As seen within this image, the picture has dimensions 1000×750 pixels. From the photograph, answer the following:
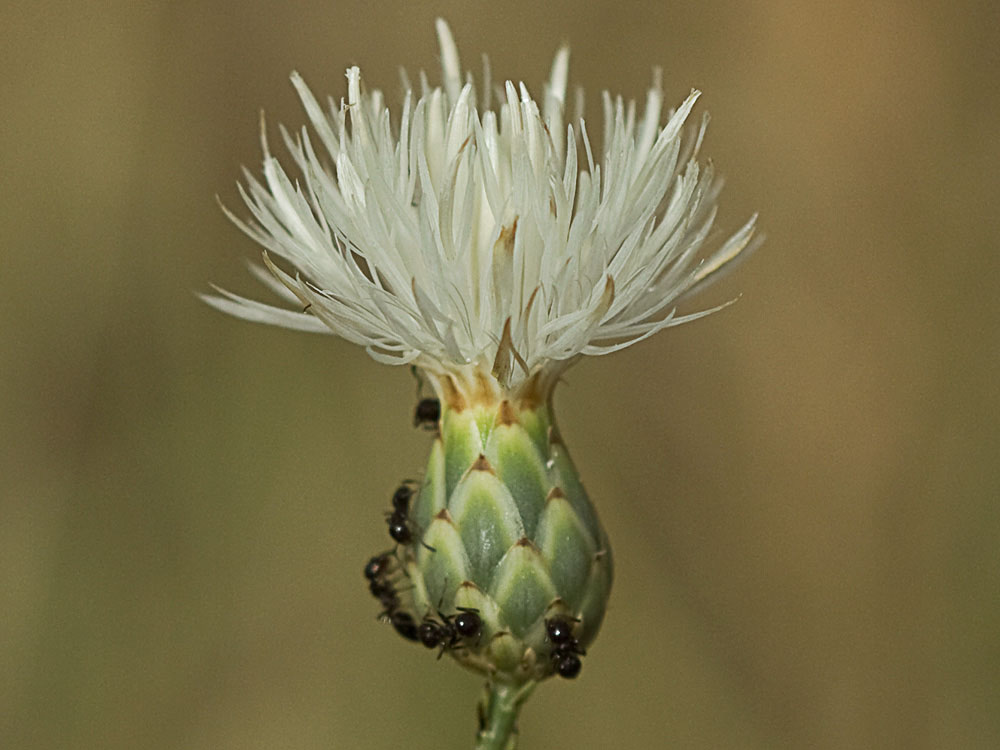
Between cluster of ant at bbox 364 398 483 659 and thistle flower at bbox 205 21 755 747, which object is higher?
thistle flower at bbox 205 21 755 747

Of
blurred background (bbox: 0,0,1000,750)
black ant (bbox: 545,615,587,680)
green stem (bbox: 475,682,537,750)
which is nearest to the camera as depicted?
black ant (bbox: 545,615,587,680)

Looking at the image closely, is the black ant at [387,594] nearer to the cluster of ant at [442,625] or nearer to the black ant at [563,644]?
the cluster of ant at [442,625]

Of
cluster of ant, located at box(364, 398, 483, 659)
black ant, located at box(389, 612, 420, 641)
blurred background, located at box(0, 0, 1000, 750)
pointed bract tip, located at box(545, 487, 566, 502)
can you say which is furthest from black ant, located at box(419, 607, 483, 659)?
blurred background, located at box(0, 0, 1000, 750)

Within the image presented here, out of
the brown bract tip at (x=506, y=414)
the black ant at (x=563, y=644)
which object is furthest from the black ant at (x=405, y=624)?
the brown bract tip at (x=506, y=414)

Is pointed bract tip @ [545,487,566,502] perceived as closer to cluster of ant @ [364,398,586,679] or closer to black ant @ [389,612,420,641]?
cluster of ant @ [364,398,586,679]

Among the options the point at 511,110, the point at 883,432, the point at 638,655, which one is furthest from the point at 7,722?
the point at 883,432

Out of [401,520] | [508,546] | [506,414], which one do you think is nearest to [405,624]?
[401,520]

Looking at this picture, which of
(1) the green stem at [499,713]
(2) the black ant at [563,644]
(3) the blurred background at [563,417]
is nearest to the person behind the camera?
(2) the black ant at [563,644]
